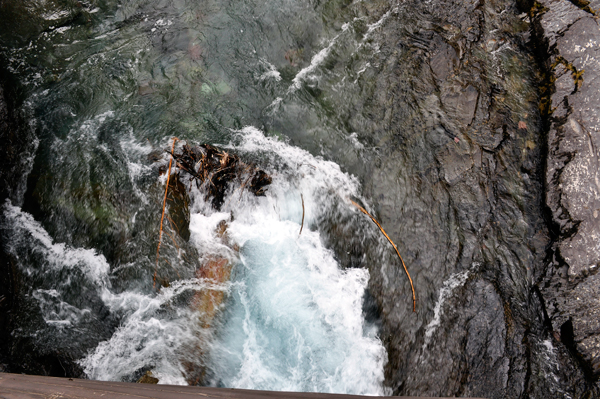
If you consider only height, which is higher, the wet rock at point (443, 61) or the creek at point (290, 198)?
the wet rock at point (443, 61)

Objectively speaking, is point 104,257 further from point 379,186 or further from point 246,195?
point 379,186

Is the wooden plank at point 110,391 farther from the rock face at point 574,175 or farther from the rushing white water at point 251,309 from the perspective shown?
the rock face at point 574,175

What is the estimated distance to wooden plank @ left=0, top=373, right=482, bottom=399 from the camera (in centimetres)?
125

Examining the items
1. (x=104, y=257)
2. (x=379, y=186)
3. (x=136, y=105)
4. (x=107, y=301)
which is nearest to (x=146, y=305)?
(x=107, y=301)

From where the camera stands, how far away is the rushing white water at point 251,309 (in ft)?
10.4

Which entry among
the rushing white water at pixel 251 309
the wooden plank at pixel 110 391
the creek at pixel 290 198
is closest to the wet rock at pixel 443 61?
→ the creek at pixel 290 198

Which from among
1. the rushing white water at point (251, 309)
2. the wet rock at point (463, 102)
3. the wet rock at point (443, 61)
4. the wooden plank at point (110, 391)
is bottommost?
the rushing white water at point (251, 309)

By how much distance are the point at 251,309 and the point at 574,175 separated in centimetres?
367

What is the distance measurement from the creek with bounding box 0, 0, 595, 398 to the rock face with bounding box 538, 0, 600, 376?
0.16m

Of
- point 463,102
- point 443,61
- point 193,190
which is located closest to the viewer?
point 193,190

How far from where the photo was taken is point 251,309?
11.2 feet

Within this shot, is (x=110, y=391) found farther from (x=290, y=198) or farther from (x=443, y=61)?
(x=443, y=61)

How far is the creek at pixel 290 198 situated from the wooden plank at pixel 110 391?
1989 millimetres

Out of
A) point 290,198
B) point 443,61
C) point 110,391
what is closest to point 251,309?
point 290,198
